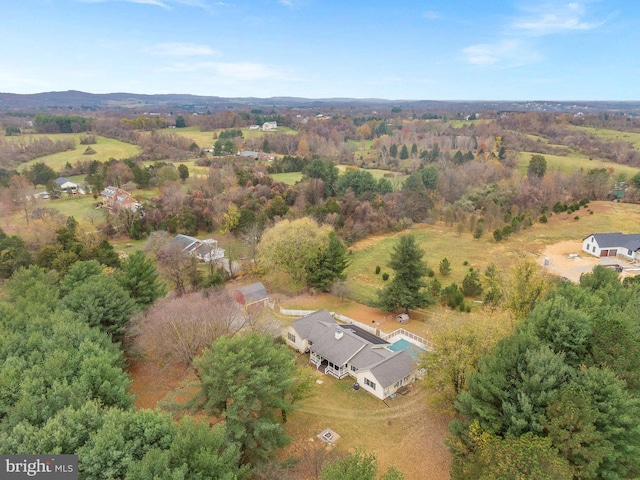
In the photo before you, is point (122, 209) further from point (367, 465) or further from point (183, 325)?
point (367, 465)

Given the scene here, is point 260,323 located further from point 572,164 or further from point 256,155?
point 572,164

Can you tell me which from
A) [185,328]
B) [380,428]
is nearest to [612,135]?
[380,428]

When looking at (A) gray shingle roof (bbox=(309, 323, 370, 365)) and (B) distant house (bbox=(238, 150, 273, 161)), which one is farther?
(B) distant house (bbox=(238, 150, 273, 161))

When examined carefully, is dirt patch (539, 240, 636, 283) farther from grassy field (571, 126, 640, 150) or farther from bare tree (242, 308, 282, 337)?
grassy field (571, 126, 640, 150)

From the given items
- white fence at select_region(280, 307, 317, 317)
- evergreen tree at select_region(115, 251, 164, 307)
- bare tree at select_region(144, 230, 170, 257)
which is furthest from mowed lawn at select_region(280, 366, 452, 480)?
bare tree at select_region(144, 230, 170, 257)

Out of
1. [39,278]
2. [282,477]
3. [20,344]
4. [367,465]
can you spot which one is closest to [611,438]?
[367,465]
